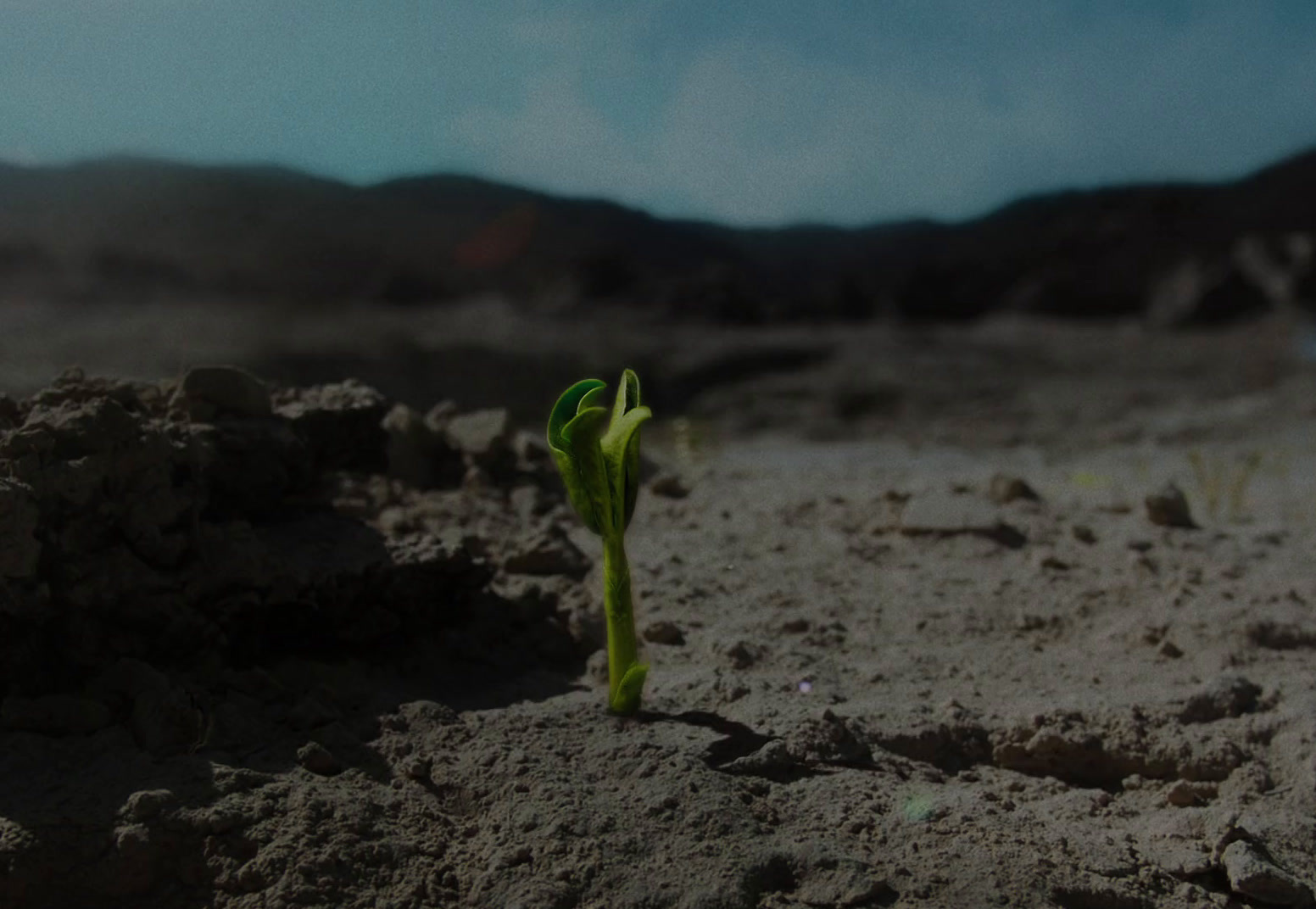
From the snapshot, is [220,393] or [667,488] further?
[667,488]

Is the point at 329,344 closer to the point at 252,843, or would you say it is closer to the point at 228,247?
the point at 228,247

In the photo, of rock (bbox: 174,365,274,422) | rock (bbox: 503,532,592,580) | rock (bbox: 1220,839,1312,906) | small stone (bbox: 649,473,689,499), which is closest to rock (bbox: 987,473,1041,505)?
small stone (bbox: 649,473,689,499)

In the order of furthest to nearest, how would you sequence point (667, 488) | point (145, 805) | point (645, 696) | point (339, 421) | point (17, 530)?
1. point (667, 488)
2. point (339, 421)
3. point (645, 696)
4. point (17, 530)
5. point (145, 805)

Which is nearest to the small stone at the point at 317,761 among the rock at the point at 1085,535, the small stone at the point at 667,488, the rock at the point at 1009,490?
the small stone at the point at 667,488

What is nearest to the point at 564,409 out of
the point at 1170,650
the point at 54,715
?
the point at 54,715

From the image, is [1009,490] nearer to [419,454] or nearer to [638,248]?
[419,454]
